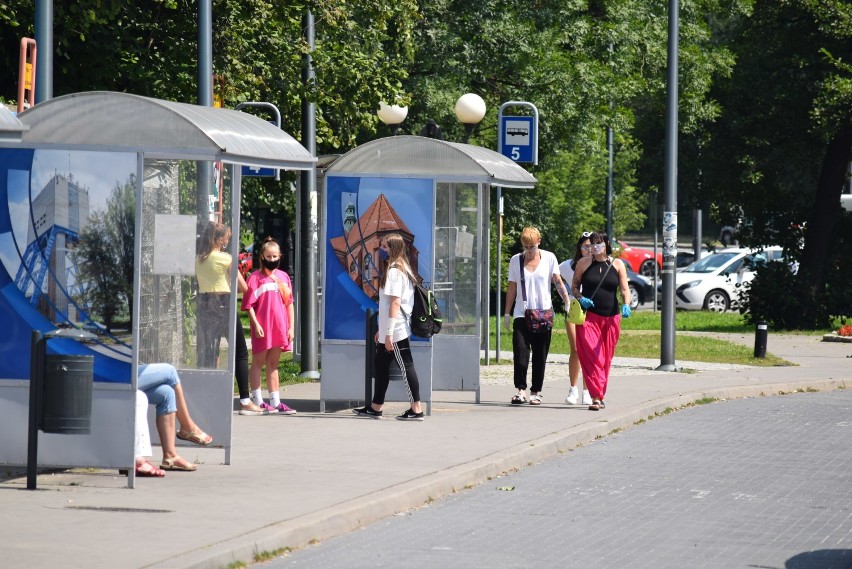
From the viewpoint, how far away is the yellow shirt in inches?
407

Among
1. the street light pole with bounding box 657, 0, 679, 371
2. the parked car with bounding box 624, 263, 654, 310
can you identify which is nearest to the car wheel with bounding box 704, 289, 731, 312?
the parked car with bounding box 624, 263, 654, 310

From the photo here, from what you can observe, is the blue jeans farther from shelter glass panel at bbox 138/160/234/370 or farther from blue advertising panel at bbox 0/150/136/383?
shelter glass panel at bbox 138/160/234/370

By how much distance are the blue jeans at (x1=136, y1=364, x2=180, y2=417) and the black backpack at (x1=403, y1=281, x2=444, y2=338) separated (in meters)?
3.81

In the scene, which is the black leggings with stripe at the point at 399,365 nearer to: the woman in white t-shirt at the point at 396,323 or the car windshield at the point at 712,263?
the woman in white t-shirt at the point at 396,323

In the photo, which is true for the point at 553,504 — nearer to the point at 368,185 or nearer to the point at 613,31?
the point at 368,185

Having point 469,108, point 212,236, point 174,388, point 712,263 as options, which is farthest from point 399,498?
point 712,263

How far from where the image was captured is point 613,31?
33844 mm

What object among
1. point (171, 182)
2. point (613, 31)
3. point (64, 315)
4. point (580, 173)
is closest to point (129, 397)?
point (64, 315)

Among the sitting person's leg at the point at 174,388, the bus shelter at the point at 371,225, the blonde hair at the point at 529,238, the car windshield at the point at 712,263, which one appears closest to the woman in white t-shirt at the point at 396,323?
the bus shelter at the point at 371,225

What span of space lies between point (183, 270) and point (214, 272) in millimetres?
469

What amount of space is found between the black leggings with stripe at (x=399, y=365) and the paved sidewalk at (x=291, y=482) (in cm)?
35

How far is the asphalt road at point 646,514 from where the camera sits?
7.89 m

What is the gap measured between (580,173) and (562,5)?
11.6 metres

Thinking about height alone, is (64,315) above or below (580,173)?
below
